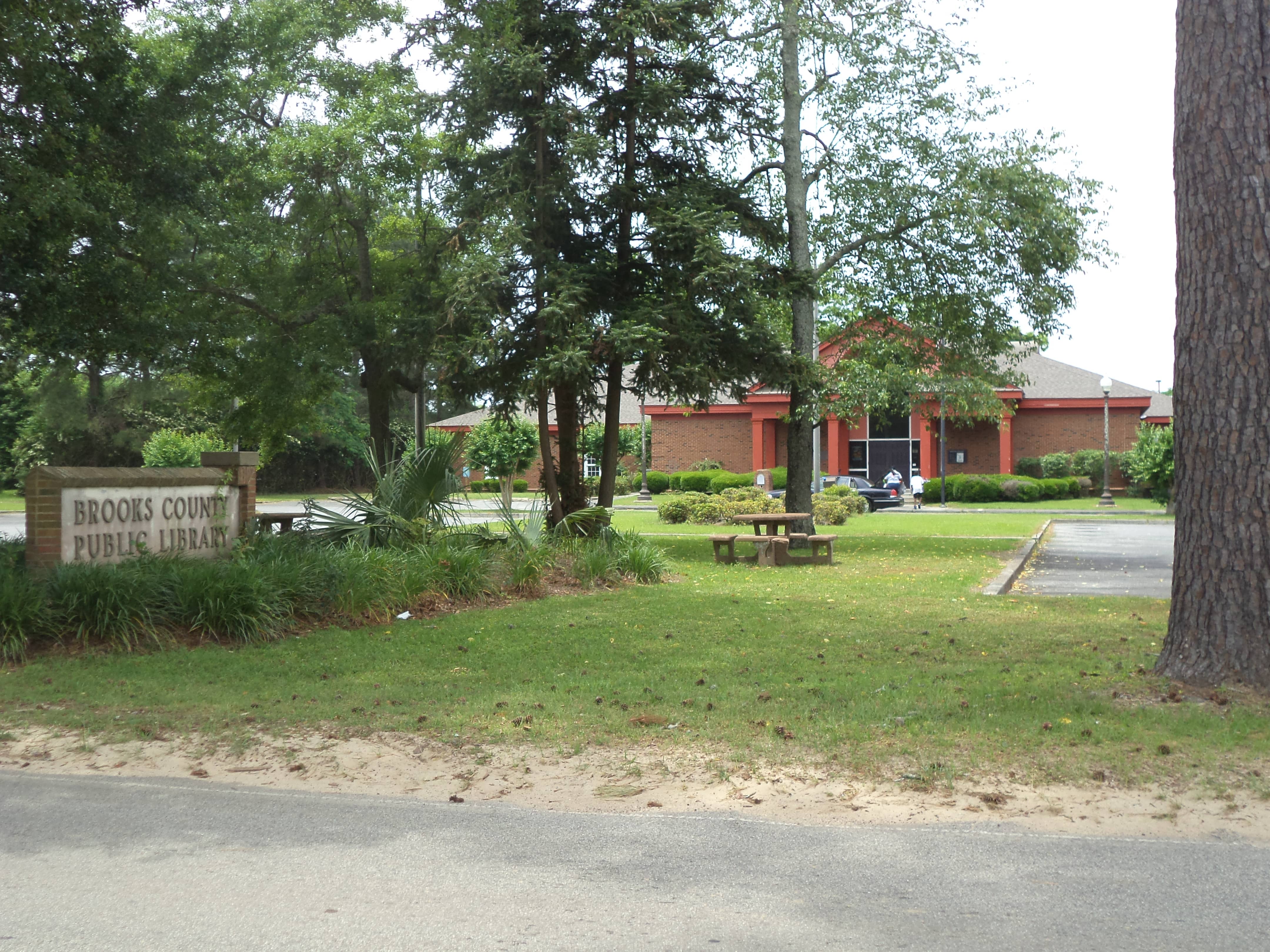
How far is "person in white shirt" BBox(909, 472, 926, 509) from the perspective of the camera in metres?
42.1

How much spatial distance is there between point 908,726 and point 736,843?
6.66 ft

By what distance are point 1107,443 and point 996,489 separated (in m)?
4.39

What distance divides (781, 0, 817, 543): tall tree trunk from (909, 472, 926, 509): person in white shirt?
20.3m

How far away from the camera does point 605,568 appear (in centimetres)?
1417

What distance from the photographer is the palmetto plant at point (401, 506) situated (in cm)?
1320

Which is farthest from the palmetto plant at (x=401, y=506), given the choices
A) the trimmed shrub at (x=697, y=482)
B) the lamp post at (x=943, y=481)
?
the trimmed shrub at (x=697, y=482)

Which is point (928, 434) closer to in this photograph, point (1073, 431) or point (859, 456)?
point (859, 456)

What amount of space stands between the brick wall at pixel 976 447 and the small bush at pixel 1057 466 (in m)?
2.01

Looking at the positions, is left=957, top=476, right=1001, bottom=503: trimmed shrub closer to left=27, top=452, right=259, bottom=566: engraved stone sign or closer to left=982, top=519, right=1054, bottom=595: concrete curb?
left=982, top=519, right=1054, bottom=595: concrete curb

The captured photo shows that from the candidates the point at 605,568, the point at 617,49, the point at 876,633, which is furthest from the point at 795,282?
the point at 876,633

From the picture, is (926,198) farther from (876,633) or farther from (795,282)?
(876,633)

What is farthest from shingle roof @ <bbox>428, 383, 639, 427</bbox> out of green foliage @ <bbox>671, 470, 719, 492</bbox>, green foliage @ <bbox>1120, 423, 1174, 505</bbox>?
green foliage @ <bbox>1120, 423, 1174, 505</bbox>

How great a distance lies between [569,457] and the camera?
17594 millimetres

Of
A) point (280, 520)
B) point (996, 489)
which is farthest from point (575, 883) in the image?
point (996, 489)
